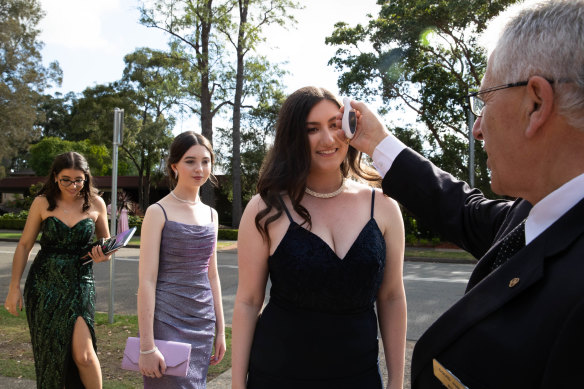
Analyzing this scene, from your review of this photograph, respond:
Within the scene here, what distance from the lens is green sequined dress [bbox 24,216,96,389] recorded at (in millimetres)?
3709

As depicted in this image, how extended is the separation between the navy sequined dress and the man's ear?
1.03m

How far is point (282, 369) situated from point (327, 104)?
1146 mm

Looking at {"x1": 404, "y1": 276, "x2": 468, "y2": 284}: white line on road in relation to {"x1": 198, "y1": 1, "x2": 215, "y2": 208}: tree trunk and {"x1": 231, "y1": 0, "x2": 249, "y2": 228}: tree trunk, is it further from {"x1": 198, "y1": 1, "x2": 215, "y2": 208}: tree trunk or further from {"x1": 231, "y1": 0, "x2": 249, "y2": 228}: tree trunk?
{"x1": 231, "y1": 0, "x2": 249, "y2": 228}: tree trunk

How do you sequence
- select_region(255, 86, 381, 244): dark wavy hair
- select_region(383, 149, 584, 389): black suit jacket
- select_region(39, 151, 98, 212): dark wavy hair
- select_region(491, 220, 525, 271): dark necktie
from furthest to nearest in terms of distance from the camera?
select_region(39, 151, 98, 212): dark wavy hair, select_region(255, 86, 381, 244): dark wavy hair, select_region(491, 220, 525, 271): dark necktie, select_region(383, 149, 584, 389): black suit jacket

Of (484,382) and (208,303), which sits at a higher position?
(484,382)

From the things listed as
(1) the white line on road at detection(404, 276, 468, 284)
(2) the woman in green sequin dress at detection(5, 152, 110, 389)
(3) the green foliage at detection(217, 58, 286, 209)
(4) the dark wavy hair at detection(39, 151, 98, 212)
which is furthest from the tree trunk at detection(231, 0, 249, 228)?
(2) the woman in green sequin dress at detection(5, 152, 110, 389)

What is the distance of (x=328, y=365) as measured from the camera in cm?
197

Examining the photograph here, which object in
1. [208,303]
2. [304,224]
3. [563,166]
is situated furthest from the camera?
[208,303]

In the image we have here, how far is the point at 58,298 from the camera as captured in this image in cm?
387

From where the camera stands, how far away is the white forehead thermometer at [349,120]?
2080 millimetres

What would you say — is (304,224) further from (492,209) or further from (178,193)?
(178,193)

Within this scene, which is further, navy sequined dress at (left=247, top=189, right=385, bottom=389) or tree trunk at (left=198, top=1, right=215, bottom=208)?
tree trunk at (left=198, top=1, right=215, bottom=208)

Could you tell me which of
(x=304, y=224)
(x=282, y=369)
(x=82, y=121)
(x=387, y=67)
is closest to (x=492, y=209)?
(x=304, y=224)

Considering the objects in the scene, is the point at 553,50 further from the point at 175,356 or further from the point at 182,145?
the point at 182,145
